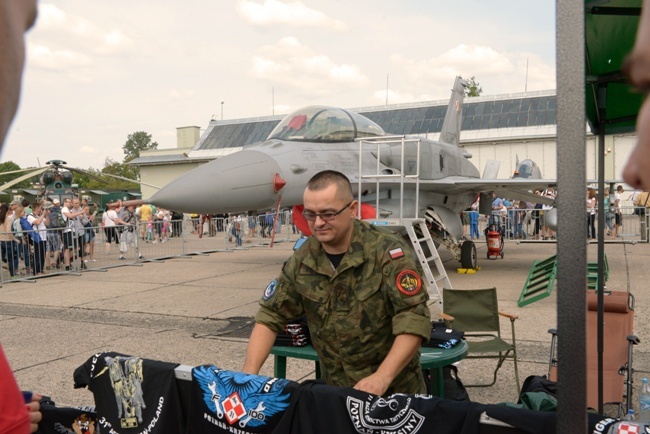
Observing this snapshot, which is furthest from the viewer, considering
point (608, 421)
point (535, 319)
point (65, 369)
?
point (535, 319)

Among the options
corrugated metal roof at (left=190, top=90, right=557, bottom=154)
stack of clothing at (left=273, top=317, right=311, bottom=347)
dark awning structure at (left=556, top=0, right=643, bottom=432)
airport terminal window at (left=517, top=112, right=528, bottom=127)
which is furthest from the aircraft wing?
airport terminal window at (left=517, top=112, right=528, bottom=127)

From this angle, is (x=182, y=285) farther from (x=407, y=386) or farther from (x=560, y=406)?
(x=560, y=406)

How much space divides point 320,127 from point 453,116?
684 cm

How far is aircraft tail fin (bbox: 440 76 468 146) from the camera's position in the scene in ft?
53.5

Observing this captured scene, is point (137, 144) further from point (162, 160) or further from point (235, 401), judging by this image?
point (235, 401)

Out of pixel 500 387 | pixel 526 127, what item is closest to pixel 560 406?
pixel 500 387

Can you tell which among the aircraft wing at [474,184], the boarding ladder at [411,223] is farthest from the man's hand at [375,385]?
the aircraft wing at [474,184]

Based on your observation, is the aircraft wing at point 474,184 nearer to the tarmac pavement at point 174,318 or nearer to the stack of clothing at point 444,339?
the tarmac pavement at point 174,318

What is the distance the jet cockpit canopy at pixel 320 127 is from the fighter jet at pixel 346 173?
0.02m

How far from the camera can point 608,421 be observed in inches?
83.6

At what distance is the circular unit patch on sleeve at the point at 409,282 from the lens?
9.62 feet

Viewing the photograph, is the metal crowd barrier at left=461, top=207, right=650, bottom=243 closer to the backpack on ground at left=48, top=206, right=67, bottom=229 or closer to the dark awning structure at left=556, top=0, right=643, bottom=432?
the backpack on ground at left=48, top=206, right=67, bottom=229

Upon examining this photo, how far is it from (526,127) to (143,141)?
330 feet

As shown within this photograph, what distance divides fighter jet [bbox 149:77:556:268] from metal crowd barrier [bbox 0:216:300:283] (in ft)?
14.7
